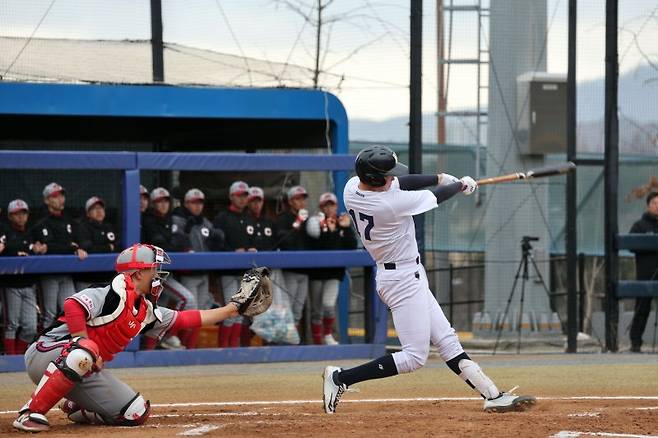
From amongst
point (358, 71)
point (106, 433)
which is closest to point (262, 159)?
point (358, 71)

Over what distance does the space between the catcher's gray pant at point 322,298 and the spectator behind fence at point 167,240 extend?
129cm

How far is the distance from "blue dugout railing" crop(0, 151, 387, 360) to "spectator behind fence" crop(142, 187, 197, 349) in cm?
23

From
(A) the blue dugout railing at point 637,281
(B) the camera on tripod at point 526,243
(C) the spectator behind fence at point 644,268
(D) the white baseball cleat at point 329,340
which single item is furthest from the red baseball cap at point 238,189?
(C) the spectator behind fence at point 644,268

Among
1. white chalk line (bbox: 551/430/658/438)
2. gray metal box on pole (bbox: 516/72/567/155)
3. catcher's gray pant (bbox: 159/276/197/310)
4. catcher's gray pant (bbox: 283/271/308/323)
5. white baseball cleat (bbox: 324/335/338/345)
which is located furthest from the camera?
gray metal box on pole (bbox: 516/72/567/155)

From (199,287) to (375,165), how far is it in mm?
5048

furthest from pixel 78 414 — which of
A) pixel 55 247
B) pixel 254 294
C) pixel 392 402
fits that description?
pixel 55 247

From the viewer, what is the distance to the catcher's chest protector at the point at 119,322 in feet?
22.7

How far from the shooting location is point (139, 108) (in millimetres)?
13125

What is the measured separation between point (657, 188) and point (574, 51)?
6.33ft

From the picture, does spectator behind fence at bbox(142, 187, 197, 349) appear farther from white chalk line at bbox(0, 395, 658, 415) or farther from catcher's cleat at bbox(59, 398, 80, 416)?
catcher's cleat at bbox(59, 398, 80, 416)

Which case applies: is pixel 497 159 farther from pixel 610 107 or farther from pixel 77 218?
pixel 77 218

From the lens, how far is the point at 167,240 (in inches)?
459

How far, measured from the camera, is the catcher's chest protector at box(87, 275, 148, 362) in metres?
6.91

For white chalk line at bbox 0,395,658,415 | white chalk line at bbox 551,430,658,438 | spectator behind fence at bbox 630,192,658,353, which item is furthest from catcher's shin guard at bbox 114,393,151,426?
spectator behind fence at bbox 630,192,658,353
